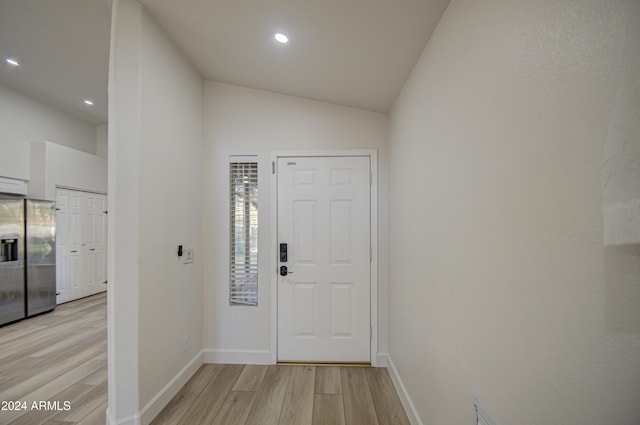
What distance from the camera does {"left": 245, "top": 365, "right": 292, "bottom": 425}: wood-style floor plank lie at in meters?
1.87

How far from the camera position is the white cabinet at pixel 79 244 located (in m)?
4.45

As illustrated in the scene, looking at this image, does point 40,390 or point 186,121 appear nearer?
point 40,390

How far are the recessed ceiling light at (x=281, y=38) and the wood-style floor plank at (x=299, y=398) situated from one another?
274cm

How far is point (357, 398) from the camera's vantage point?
2102 mm

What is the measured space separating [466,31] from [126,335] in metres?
2.55

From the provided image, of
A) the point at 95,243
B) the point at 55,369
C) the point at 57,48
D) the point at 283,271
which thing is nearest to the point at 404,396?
the point at 283,271

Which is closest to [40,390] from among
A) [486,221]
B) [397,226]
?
[397,226]

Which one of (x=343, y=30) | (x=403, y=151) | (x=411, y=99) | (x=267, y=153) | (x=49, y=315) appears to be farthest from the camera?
(x=49, y=315)

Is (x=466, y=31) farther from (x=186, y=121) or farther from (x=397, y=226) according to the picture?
(x=186, y=121)

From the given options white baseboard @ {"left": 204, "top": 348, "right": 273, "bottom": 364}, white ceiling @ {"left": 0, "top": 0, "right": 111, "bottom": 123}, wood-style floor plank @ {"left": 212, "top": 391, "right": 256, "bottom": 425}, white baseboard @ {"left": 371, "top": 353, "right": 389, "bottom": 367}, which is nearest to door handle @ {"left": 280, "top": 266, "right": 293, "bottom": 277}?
white baseboard @ {"left": 204, "top": 348, "right": 273, "bottom": 364}

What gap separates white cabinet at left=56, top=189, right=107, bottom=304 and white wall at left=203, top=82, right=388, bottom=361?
12.3 feet

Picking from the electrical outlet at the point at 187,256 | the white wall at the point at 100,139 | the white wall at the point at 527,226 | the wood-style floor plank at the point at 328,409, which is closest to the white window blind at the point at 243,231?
the electrical outlet at the point at 187,256

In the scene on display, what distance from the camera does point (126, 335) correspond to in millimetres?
1679

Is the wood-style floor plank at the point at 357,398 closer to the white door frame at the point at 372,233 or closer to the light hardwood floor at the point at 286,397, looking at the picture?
the light hardwood floor at the point at 286,397
